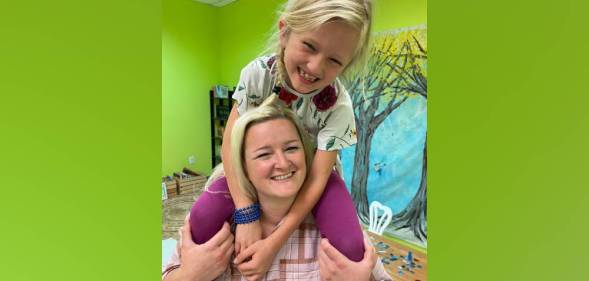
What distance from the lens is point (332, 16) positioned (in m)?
0.46

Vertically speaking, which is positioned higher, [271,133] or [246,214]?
[271,133]

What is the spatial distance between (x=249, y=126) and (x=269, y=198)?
106 mm

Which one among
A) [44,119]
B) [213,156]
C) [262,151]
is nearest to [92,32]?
[44,119]

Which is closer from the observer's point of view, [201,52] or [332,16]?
[332,16]

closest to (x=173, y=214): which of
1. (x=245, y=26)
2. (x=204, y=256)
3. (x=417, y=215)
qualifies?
(x=204, y=256)

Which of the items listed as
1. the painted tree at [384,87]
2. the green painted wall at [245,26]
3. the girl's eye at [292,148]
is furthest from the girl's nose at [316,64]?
the painted tree at [384,87]

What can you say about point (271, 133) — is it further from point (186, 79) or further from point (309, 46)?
point (186, 79)

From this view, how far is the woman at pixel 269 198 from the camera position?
540 millimetres

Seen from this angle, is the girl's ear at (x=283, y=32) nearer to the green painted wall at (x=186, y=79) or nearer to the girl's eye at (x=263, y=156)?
the girl's eye at (x=263, y=156)

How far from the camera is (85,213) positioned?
34 cm

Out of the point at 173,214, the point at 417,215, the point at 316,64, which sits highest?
the point at 316,64

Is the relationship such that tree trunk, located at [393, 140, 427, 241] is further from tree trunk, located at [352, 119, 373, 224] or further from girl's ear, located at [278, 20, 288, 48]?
girl's ear, located at [278, 20, 288, 48]
